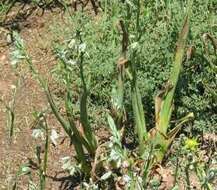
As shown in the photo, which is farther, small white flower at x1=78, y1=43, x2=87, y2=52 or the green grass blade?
the green grass blade

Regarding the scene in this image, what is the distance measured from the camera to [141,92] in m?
3.34

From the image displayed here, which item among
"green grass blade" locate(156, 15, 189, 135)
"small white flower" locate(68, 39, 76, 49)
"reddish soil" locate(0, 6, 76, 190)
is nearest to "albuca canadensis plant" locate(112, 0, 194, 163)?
"green grass blade" locate(156, 15, 189, 135)

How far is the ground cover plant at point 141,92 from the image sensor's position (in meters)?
2.92

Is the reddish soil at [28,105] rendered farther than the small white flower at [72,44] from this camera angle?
Yes

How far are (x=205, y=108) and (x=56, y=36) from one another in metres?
1.16

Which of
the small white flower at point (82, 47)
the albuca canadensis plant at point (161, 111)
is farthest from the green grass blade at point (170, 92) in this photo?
the small white flower at point (82, 47)

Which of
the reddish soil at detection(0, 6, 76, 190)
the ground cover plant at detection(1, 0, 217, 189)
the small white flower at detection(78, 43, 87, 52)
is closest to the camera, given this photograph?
the small white flower at detection(78, 43, 87, 52)

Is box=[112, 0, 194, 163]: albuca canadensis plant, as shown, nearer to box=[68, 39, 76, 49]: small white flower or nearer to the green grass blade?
the green grass blade

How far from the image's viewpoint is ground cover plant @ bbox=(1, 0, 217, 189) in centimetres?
292

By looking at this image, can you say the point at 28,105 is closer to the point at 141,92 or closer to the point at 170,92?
the point at 141,92

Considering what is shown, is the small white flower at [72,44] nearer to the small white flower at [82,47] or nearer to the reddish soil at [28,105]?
the small white flower at [82,47]

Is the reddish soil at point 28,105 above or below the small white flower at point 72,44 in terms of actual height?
below

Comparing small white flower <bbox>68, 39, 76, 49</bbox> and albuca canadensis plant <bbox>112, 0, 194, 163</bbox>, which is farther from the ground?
small white flower <bbox>68, 39, 76, 49</bbox>

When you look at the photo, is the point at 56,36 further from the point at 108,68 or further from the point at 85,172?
the point at 85,172
